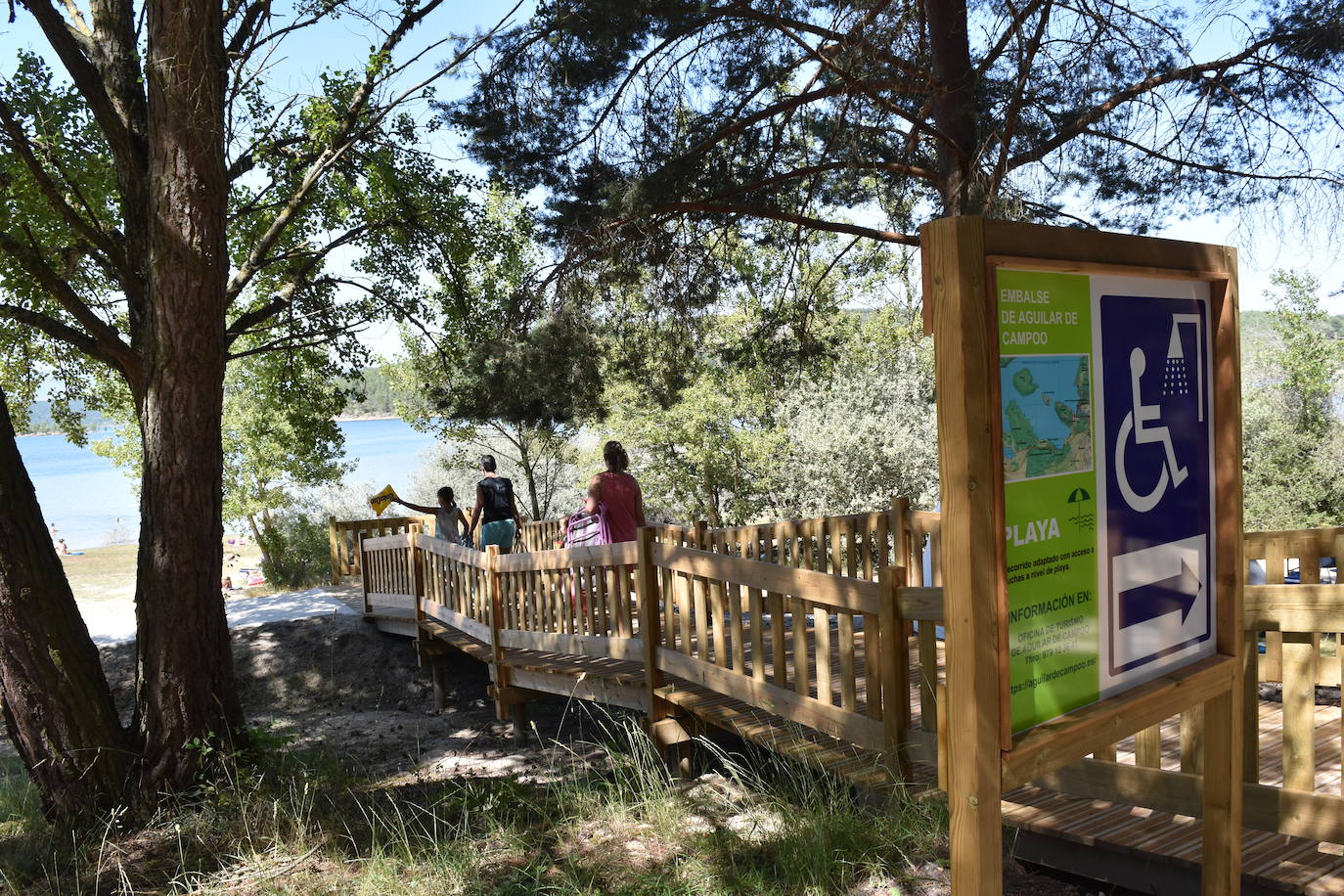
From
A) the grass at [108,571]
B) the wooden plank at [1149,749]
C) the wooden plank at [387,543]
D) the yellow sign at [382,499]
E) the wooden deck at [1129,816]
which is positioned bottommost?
the grass at [108,571]

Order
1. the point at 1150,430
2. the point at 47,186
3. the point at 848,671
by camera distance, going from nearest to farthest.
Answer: the point at 1150,430
the point at 848,671
the point at 47,186

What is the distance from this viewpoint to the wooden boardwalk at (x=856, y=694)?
11.2ft

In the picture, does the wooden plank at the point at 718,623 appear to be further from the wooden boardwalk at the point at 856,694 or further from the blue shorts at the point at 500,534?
the blue shorts at the point at 500,534

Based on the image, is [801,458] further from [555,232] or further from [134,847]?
[134,847]

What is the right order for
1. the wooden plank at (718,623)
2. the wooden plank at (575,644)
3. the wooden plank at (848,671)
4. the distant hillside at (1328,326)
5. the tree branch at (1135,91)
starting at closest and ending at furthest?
the wooden plank at (848,671) → the wooden plank at (718,623) → the wooden plank at (575,644) → the tree branch at (1135,91) → the distant hillside at (1328,326)

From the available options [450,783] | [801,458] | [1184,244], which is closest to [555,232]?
[450,783]

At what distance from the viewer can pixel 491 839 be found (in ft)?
15.5

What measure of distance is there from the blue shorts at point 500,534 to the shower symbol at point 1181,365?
8.16 m

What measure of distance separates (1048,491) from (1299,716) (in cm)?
171

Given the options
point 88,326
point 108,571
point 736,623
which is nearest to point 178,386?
point 88,326

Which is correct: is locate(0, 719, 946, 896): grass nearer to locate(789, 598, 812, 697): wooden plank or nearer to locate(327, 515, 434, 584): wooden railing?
locate(789, 598, 812, 697): wooden plank

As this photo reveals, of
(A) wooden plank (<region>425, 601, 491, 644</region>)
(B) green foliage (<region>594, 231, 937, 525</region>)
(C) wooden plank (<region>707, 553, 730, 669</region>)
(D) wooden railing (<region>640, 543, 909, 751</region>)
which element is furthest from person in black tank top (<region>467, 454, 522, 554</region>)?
(B) green foliage (<region>594, 231, 937, 525</region>)

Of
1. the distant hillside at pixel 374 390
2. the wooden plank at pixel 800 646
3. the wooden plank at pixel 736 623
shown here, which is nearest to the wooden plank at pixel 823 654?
the wooden plank at pixel 800 646

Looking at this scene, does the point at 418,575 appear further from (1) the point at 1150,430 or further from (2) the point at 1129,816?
(1) the point at 1150,430
